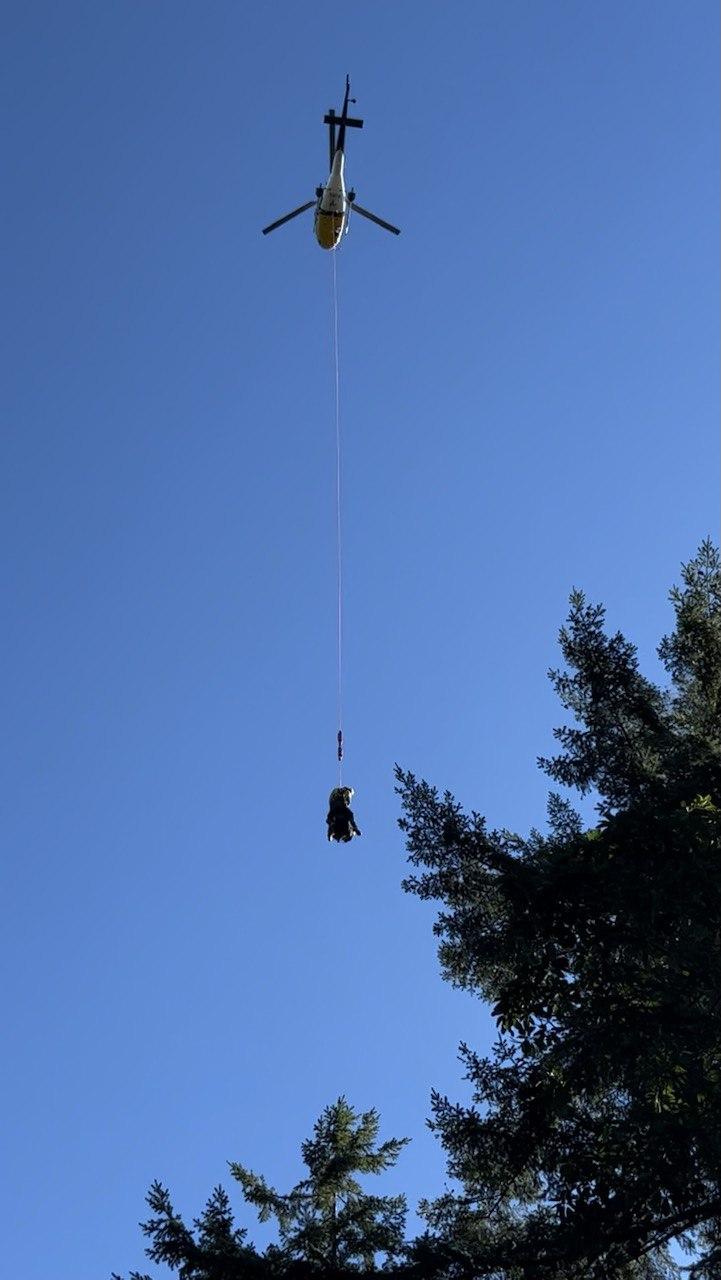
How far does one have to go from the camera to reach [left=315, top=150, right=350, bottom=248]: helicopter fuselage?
2447 cm

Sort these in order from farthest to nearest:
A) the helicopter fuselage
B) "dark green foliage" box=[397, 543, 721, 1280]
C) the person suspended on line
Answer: the helicopter fuselage < the person suspended on line < "dark green foliage" box=[397, 543, 721, 1280]

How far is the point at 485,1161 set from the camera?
1578cm

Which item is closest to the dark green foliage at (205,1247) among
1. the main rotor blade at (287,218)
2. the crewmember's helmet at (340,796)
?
the crewmember's helmet at (340,796)

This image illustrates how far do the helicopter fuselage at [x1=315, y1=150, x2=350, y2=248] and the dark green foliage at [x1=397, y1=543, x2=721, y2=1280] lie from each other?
1276 centimetres

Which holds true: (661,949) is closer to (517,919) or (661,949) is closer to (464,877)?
(517,919)

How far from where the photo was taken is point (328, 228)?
81.5 feet

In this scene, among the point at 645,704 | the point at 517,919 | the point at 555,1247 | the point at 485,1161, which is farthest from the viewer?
the point at 645,704

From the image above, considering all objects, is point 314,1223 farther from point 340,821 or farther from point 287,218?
point 287,218

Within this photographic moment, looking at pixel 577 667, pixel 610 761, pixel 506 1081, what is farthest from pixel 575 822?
pixel 506 1081

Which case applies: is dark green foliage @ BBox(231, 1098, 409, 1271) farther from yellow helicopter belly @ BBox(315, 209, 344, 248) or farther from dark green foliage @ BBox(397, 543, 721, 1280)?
yellow helicopter belly @ BBox(315, 209, 344, 248)

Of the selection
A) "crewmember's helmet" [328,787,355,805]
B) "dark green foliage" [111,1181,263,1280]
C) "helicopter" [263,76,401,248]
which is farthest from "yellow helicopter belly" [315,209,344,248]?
"dark green foliage" [111,1181,263,1280]

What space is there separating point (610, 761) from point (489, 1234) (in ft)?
23.4

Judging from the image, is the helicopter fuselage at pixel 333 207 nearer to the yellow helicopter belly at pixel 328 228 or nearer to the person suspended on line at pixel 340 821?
the yellow helicopter belly at pixel 328 228

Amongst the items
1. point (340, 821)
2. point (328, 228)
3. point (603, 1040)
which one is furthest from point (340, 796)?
point (328, 228)
